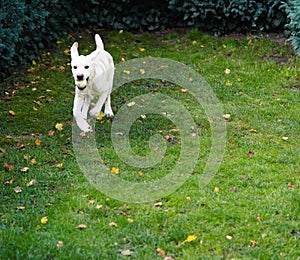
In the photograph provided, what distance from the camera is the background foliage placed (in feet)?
30.6

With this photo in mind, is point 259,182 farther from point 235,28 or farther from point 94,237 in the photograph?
point 235,28

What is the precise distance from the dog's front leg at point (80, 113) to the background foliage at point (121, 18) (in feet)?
7.03

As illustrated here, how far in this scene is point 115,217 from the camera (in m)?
5.40

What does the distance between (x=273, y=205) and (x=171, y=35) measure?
21.3 feet

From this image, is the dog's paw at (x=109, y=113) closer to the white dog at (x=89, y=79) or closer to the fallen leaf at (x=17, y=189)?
the white dog at (x=89, y=79)

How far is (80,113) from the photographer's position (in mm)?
7156

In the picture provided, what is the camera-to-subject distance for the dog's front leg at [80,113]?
709cm

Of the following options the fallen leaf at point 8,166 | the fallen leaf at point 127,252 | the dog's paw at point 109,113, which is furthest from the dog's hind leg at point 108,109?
the fallen leaf at point 127,252

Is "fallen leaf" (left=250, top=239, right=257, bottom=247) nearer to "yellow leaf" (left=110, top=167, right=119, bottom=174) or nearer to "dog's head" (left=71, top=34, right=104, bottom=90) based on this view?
"yellow leaf" (left=110, top=167, right=119, bottom=174)

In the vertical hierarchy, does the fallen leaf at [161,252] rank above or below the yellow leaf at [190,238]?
below

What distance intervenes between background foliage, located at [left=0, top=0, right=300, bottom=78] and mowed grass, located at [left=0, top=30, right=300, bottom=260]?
1.79 ft

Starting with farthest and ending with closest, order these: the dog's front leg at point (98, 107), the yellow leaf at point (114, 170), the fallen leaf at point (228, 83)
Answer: the fallen leaf at point (228, 83) → the dog's front leg at point (98, 107) → the yellow leaf at point (114, 170)

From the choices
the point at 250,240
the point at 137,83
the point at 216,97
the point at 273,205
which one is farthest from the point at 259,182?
the point at 137,83

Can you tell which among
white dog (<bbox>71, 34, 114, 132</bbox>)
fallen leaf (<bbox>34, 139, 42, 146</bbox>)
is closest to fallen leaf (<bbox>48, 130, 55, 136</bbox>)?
fallen leaf (<bbox>34, 139, 42, 146</bbox>)
